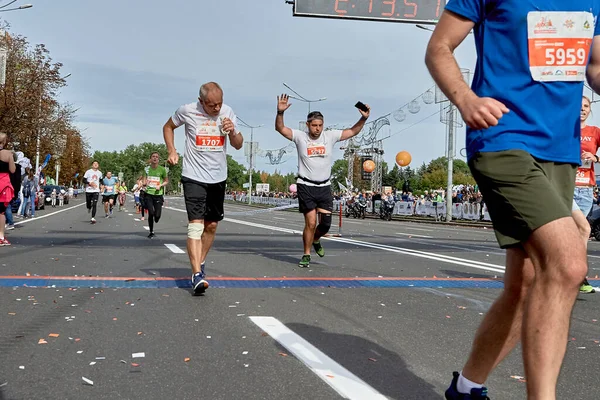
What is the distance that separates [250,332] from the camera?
4168 millimetres

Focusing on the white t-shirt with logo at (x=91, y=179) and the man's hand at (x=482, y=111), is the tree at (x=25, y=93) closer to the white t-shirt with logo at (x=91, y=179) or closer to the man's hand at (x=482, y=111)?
the white t-shirt with logo at (x=91, y=179)

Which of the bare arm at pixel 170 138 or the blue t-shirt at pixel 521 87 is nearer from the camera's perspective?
the blue t-shirt at pixel 521 87

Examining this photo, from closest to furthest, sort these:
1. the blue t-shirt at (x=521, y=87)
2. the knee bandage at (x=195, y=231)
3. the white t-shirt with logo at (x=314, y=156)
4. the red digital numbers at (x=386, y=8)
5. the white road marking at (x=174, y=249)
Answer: the blue t-shirt at (x=521, y=87), the knee bandage at (x=195, y=231), the white t-shirt with logo at (x=314, y=156), the white road marking at (x=174, y=249), the red digital numbers at (x=386, y=8)

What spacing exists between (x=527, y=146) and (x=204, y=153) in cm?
416

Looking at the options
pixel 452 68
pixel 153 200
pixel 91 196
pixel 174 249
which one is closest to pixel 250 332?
pixel 452 68

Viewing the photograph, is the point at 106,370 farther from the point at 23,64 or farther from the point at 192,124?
the point at 23,64

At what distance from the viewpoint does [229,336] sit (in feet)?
13.3

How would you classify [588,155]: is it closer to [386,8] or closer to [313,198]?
[313,198]

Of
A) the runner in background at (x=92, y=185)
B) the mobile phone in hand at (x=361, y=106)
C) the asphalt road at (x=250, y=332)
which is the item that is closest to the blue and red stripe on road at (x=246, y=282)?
the asphalt road at (x=250, y=332)

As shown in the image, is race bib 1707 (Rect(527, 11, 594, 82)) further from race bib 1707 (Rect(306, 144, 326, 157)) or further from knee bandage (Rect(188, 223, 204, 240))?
race bib 1707 (Rect(306, 144, 326, 157))

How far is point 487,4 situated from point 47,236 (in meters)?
11.7

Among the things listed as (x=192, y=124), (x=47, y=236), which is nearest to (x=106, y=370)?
(x=192, y=124)

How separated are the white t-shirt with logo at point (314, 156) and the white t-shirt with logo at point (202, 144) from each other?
7.27ft

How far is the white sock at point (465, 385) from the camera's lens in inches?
98.2
